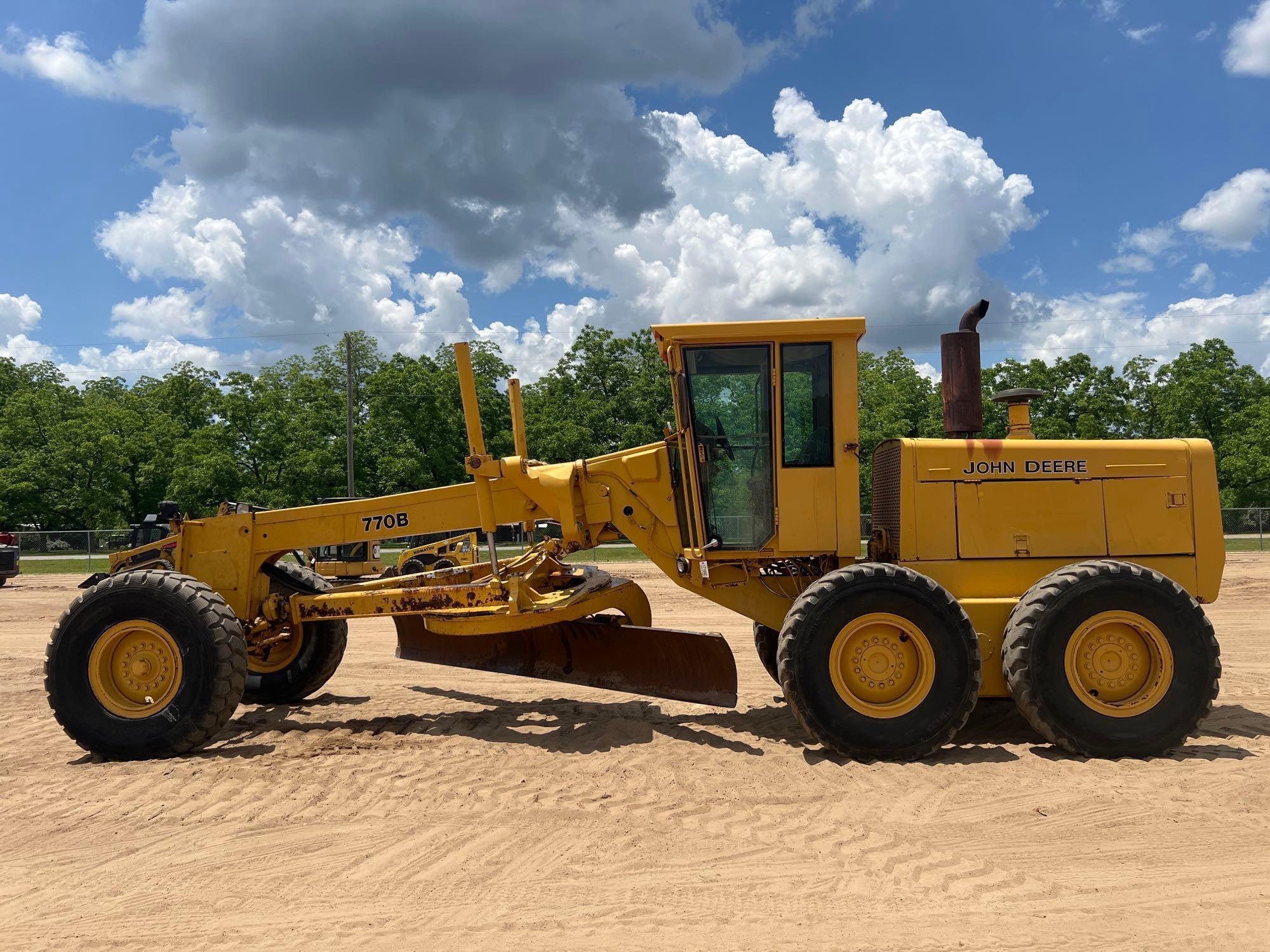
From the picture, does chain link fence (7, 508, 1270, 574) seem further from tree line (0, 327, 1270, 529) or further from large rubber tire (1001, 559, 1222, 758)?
large rubber tire (1001, 559, 1222, 758)

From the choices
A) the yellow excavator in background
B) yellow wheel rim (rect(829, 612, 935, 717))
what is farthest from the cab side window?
the yellow excavator in background

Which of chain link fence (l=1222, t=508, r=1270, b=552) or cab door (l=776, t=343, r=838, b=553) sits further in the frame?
chain link fence (l=1222, t=508, r=1270, b=552)

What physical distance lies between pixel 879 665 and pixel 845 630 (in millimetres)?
344

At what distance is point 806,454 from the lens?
6.10 m

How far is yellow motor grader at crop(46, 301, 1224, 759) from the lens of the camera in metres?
5.61

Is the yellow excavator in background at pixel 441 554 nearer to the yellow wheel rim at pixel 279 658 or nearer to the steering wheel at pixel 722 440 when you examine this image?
the yellow wheel rim at pixel 279 658

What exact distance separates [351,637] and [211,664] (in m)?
7.21

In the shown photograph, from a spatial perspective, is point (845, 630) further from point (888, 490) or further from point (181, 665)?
Answer: point (181, 665)

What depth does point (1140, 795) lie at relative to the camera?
4914mm

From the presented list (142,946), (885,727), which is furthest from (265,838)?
(885,727)

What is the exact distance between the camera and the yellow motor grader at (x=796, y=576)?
5.61m

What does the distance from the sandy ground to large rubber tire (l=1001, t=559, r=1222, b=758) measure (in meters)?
0.20

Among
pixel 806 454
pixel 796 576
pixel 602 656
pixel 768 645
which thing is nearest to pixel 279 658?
pixel 602 656

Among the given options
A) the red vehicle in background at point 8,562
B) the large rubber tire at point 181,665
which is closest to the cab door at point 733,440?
the large rubber tire at point 181,665
